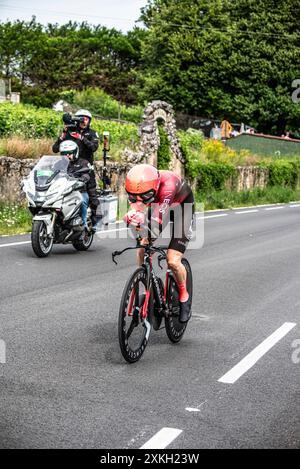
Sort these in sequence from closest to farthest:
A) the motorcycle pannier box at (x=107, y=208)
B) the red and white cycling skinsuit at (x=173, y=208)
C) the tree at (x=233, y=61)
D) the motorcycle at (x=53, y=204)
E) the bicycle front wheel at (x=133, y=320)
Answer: the bicycle front wheel at (x=133, y=320) → the red and white cycling skinsuit at (x=173, y=208) → the motorcycle at (x=53, y=204) → the motorcycle pannier box at (x=107, y=208) → the tree at (x=233, y=61)

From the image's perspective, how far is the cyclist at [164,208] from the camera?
6898mm

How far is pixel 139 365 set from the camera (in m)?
7.05

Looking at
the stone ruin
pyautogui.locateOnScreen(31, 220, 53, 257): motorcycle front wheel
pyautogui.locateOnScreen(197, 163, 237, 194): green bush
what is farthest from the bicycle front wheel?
pyautogui.locateOnScreen(197, 163, 237, 194): green bush

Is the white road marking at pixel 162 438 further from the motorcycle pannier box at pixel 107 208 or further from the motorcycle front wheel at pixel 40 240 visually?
the motorcycle pannier box at pixel 107 208

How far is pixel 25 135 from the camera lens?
928 inches

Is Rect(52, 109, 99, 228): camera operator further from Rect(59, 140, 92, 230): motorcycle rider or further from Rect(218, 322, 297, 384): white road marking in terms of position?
Rect(218, 322, 297, 384): white road marking

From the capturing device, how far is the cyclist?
6.90 meters

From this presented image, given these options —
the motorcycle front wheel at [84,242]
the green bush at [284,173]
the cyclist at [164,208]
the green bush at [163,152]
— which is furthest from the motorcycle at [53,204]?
the green bush at [284,173]

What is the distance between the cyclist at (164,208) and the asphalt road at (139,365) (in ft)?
2.50

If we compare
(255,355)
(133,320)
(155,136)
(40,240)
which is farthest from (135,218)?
(155,136)

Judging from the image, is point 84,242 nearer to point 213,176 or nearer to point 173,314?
point 173,314

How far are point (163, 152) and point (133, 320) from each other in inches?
939

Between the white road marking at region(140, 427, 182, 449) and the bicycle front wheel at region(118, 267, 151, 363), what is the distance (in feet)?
4.81
